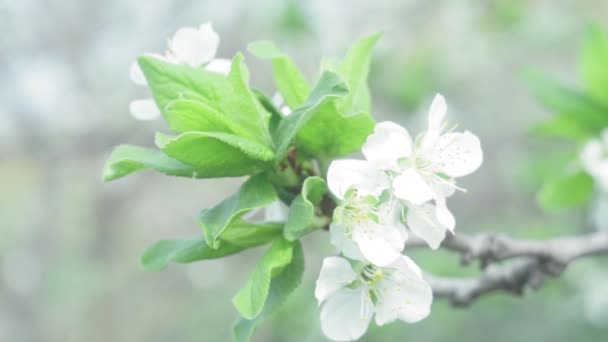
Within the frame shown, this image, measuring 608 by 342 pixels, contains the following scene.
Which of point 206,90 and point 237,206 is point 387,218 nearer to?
point 237,206

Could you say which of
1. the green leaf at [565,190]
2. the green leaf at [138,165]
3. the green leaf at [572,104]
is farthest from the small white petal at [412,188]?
the green leaf at [572,104]

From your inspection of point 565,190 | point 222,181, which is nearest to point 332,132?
point 565,190

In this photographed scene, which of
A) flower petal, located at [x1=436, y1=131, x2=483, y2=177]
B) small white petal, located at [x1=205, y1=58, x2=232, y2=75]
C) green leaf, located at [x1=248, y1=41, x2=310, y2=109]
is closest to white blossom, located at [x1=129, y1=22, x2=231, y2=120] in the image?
small white petal, located at [x1=205, y1=58, x2=232, y2=75]

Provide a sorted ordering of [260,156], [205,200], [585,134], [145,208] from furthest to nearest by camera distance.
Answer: [145,208] < [205,200] < [585,134] < [260,156]

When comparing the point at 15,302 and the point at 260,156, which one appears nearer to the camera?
the point at 260,156

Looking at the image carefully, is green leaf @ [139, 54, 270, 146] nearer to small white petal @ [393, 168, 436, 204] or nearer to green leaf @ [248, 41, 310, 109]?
green leaf @ [248, 41, 310, 109]

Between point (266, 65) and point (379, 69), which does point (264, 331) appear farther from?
point (379, 69)

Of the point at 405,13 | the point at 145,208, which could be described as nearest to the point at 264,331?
the point at 405,13
